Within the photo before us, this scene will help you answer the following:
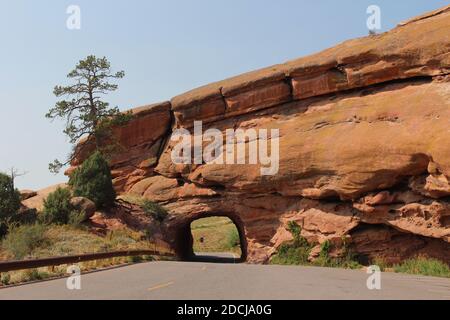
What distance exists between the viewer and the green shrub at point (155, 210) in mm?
35884

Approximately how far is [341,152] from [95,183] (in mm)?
17389

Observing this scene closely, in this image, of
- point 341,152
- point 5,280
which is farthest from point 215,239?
point 5,280

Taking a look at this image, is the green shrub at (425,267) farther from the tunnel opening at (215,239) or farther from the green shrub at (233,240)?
the green shrub at (233,240)

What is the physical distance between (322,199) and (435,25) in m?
→ 11.5

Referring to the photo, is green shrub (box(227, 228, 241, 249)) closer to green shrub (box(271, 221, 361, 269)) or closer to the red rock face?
the red rock face

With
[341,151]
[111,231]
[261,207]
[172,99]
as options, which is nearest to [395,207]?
[341,151]

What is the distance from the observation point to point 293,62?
34562 mm

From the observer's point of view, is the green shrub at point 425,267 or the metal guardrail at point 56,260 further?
the green shrub at point 425,267

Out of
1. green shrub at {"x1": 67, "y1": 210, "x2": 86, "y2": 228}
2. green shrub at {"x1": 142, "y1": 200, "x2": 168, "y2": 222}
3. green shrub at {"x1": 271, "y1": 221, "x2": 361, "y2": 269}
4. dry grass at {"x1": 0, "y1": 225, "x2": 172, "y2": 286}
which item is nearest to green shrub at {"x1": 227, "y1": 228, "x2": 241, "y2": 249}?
green shrub at {"x1": 142, "y1": 200, "x2": 168, "y2": 222}

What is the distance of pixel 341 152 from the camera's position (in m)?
27.3

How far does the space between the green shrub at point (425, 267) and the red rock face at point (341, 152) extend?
1257 millimetres

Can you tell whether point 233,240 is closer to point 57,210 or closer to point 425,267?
point 57,210

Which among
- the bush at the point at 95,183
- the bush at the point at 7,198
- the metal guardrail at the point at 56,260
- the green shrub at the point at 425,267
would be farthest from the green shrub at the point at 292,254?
the bush at the point at 7,198

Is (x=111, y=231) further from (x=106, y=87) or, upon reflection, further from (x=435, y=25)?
(x=435, y=25)
